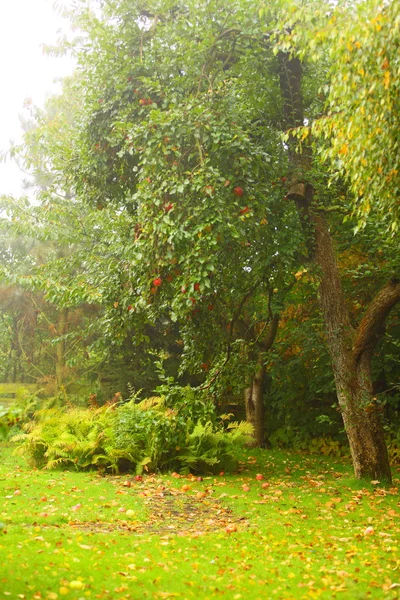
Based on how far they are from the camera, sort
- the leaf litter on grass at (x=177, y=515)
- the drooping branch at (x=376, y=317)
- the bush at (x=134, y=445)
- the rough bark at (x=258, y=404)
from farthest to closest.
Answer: the rough bark at (x=258, y=404) → the bush at (x=134, y=445) → the drooping branch at (x=376, y=317) → the leaf litter on grass at (x=177, y=515)

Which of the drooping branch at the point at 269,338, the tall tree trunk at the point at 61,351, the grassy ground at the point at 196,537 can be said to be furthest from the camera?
the tall tree trunk at the point at 61,351

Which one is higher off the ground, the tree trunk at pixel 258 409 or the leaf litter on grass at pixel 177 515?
the tree trunk at pixel 258 409

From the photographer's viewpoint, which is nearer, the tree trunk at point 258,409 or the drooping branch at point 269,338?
the drooping branch at point 269,338

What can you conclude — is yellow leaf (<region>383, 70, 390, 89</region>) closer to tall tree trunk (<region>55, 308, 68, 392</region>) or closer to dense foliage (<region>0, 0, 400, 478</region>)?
dense foliage (<region>0, 0, 400, 478</region>)

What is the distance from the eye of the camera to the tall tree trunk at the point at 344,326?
8703 mm

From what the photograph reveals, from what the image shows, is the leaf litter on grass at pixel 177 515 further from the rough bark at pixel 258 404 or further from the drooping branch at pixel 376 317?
the rough bark at pixel 258 404

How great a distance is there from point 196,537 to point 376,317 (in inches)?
175

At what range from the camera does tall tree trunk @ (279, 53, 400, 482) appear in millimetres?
8703

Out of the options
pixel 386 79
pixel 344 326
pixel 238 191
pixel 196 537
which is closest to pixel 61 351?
pixel 344 326

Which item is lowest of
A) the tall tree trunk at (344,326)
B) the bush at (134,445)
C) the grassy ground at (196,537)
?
the grassy ground at (196,537)

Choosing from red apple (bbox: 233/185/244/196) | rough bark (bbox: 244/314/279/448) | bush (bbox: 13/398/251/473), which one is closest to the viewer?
red apple (bbox: 233/185/244/196)

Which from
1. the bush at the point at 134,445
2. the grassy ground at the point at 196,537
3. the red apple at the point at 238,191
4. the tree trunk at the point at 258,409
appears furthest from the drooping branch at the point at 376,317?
the tree trunk at the point at 258,409

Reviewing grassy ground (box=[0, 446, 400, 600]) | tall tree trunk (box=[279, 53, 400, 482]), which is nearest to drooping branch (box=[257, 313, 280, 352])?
tall tree trunk (box=[279, 53, 400, 482])

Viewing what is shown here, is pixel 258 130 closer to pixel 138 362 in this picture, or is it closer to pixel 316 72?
pixel 316 72
